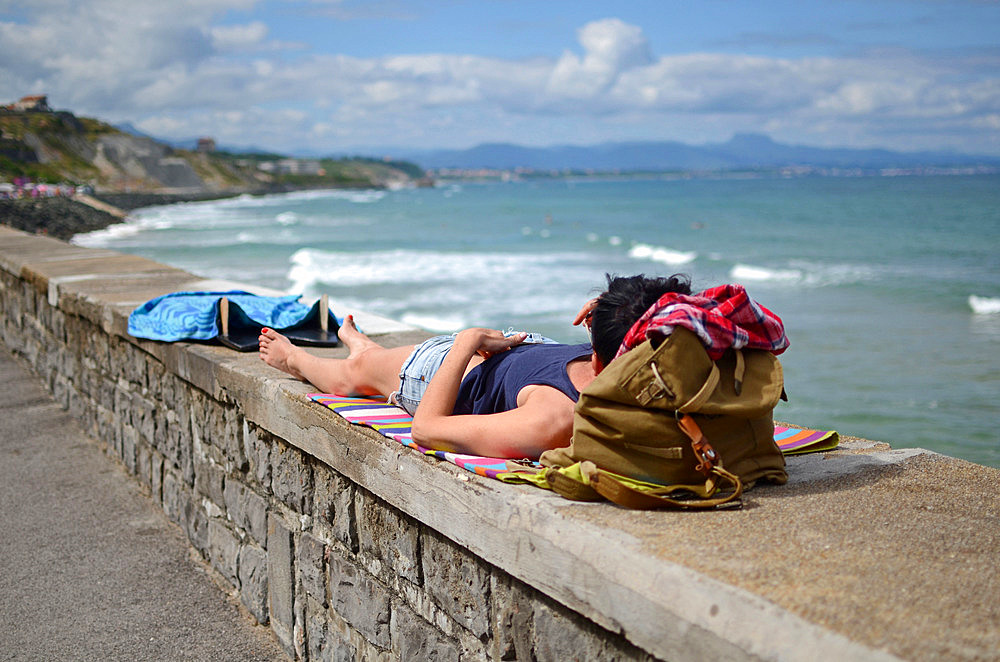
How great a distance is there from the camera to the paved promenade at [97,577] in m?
3.14

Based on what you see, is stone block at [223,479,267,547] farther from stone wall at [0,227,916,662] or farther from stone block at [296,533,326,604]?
stone block at [296,533,326,604]

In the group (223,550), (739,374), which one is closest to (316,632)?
(223,550)

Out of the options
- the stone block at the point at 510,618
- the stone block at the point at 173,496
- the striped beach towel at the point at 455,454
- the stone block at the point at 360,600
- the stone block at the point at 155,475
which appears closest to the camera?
the stone block at the point at 510,618

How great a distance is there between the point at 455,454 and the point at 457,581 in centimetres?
35

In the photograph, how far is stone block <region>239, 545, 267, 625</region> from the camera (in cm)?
327

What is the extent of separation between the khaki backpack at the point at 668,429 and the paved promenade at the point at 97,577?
1649mm

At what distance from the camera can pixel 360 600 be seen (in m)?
2.67

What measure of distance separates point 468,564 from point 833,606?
938 mm

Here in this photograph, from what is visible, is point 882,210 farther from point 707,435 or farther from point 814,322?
point 707,435

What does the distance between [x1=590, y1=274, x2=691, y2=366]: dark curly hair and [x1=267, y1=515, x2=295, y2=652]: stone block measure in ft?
4.61

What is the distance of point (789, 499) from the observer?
214 centimetres

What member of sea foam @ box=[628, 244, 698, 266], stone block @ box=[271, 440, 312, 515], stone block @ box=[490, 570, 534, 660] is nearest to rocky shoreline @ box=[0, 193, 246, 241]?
sea foam @ box=[628, 244, 698, 266]

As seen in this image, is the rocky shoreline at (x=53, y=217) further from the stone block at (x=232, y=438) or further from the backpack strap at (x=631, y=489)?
the backpack strap at (x=631, y=489)

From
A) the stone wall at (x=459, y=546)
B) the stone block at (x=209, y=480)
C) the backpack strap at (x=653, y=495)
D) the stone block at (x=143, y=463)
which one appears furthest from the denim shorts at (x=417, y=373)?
the stone block at (x=143, y=463)
